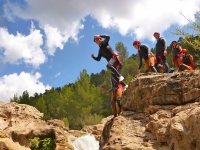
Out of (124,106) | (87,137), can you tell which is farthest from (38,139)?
(124,106)

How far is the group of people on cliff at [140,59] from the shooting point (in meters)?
6.74

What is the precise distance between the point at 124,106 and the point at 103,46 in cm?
186

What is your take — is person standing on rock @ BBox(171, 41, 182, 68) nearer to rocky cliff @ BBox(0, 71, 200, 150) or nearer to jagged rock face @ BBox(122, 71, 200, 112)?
rocky cliff @ BBox(0, 71, 200, 150)

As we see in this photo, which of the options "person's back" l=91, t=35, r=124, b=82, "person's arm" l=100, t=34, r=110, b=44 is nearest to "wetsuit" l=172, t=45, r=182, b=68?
"person's back" l=91, t=35, r=124, b=82

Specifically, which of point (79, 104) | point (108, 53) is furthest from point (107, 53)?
point (79, 104)

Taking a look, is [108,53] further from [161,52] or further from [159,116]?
[161,52]

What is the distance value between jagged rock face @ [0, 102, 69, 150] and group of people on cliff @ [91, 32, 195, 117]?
699 cm

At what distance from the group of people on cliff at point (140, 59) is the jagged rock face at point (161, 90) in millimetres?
334

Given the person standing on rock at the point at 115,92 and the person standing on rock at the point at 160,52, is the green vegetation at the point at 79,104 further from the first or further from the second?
the person standing on rock at the point at 115,92

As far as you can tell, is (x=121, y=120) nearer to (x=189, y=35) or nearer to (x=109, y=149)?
(x=109, y=149)

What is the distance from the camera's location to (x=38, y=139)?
12.9 metres


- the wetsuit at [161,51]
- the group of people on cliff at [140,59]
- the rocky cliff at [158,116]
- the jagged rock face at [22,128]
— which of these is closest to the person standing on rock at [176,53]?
the group of people on cliff at [140,59]

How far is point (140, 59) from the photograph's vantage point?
8648 mm

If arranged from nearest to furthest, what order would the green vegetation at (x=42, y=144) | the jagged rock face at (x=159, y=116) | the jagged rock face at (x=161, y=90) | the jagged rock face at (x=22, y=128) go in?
the jagged rock face at (x=159, y=116) < the jagged rock face at (x=161, y=90) < the jagged rock face at (x=22, y=128) < the green vegetation at (x=42, y=144)
